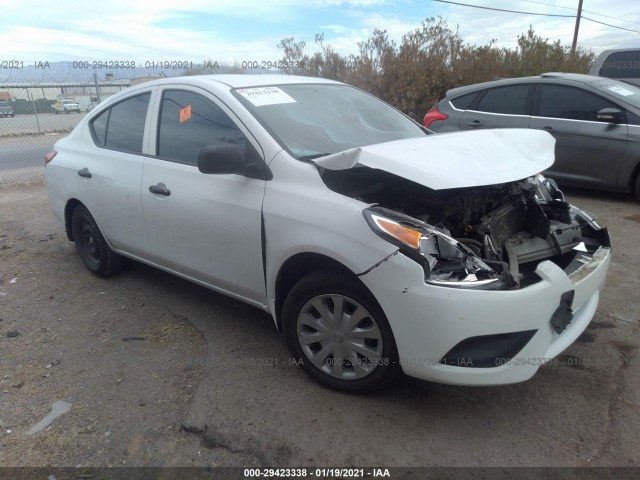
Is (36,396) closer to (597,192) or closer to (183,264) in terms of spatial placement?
(183,264)

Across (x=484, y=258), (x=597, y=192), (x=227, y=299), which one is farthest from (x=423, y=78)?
(x=484, y=258)

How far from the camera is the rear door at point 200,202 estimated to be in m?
3.00

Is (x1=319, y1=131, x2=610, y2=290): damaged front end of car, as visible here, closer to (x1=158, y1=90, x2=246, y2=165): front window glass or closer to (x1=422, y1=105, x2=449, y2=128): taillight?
(x1=158, y1=90, x2=246, y2=165): front window glass

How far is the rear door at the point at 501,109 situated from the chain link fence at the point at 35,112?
8170mm

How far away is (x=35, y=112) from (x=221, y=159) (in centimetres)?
1975

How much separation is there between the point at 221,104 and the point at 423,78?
8253 millimetres

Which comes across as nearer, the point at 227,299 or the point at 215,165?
the point at 215,165

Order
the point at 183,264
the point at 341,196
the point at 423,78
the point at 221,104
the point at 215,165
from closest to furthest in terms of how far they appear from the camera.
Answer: the point at 341,196, the point at 215,165, the point at 221,104, the point at 183,264, the point at 423,78

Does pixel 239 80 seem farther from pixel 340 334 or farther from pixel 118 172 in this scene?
pixel 340 334

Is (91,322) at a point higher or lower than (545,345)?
lower

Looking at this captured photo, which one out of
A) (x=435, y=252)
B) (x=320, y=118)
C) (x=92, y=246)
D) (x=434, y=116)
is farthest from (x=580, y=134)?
(x=92, y=246)

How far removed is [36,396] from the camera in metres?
2.94

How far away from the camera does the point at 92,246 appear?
4668 mm

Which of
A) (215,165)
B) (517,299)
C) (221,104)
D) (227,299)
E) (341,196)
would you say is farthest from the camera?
(227,299)
